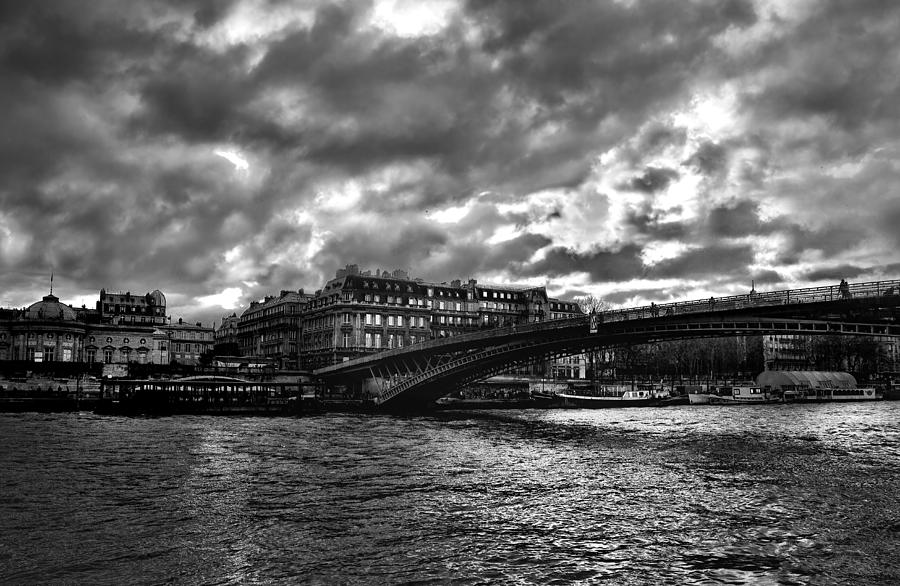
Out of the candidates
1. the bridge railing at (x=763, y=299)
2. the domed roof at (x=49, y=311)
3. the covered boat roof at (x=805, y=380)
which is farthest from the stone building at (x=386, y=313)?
the bridge railing at (x=763, y=299)

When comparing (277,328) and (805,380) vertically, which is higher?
(277,328)

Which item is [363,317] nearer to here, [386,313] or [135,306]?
[386,313]

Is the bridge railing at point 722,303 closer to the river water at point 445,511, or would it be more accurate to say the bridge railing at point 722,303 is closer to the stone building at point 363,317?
the river water at point 445,511

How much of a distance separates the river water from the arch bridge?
8.48 m

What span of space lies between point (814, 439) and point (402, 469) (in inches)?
1307

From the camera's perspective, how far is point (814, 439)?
55.8 meters

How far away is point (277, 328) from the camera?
163 metres

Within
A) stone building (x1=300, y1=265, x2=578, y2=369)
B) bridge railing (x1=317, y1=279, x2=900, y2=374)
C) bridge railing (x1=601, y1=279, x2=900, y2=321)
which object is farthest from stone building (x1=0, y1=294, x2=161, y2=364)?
bridge railing (x1=601, y1=279, x2=900, y2=321)

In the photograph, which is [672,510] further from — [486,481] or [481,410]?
[481,410]

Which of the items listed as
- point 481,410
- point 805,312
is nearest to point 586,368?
point 481,410

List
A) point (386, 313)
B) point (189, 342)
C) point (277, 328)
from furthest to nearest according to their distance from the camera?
point (189, 342) → point (277, 328) → point (386, 313)

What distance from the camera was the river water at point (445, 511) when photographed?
2094 centimetres

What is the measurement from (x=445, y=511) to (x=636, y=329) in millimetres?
40464

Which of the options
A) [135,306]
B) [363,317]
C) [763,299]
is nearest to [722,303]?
[763,299]
